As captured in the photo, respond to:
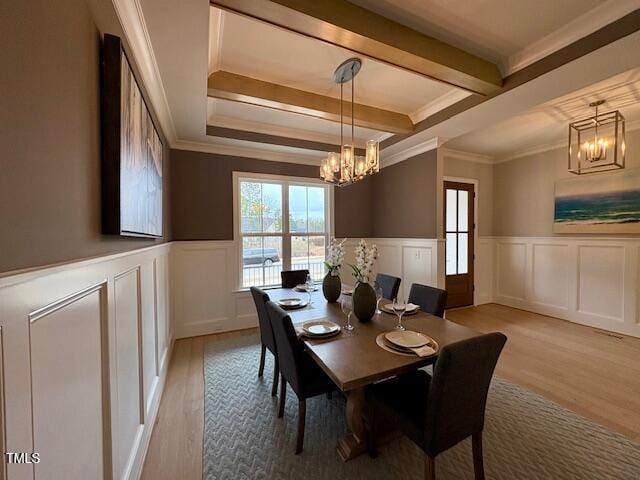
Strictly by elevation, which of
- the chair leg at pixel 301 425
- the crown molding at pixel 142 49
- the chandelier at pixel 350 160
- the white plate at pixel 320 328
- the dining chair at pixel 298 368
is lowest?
the chair leg at pixel 301 425

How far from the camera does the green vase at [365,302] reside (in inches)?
73.2

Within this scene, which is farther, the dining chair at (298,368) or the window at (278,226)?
A: the window at (278,226)

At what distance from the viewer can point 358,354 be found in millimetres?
1388

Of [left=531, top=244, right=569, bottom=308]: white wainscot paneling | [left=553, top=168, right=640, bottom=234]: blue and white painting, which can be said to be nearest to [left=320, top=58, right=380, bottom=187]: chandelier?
[left=553, top=168, right=640, bottom=234]: blue and white painting

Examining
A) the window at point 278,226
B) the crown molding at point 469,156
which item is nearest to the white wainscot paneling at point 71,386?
the window at point 278,226

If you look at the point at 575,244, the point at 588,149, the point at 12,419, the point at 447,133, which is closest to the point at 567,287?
the point at 575,244

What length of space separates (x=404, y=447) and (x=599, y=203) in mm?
4272

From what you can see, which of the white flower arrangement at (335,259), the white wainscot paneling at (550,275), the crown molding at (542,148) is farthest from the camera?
the white wainscot paneling at (550,275)

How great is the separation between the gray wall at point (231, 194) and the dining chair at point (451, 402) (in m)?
2.58

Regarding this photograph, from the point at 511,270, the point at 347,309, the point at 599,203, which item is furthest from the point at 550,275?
the point at 347,309

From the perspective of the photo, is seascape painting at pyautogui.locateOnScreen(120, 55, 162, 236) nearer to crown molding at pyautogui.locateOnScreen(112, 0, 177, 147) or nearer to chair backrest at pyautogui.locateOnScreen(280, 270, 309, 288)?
crown molding at pyautogui.locateOnScreen(112, 0, 177, 147)

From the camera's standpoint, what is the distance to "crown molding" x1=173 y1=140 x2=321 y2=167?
3.43m

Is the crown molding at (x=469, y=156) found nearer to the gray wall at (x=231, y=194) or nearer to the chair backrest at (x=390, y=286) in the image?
the gray wall at (x=231, y=194)

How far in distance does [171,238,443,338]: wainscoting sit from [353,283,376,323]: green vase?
2.06 metres
